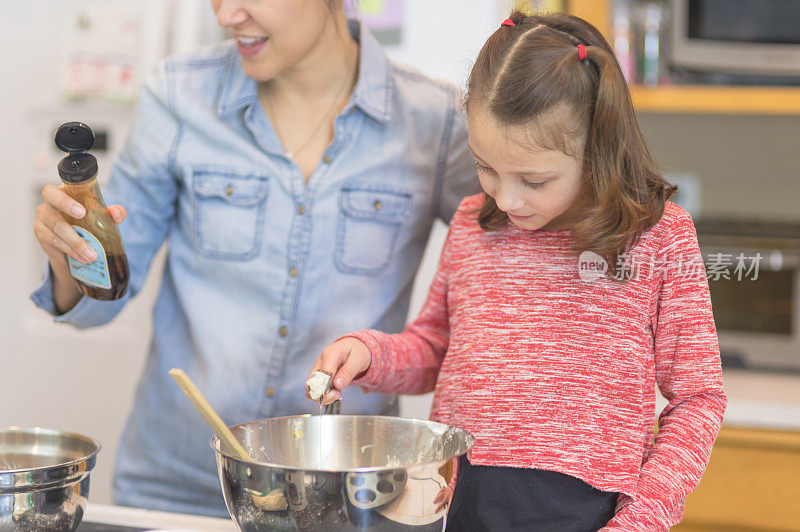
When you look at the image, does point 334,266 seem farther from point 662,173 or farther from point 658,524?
point 658,524

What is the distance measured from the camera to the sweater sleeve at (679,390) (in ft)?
2.83

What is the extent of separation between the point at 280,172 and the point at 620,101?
544mm

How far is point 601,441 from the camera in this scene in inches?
37.0

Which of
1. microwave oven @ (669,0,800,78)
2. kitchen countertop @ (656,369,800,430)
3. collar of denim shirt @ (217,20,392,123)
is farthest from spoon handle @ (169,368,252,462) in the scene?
microwave oven @ (669,0,800,78)

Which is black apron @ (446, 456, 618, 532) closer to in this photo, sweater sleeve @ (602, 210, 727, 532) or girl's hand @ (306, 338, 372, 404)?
sweater sleeve @ (602, 210, 727, 532)

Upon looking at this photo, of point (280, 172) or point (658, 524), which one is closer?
point (658, 524)

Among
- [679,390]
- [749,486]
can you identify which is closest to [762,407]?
[749,486]

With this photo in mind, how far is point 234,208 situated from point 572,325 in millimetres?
555

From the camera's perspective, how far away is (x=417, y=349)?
3.59 ft

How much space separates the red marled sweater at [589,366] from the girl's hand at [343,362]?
2cm

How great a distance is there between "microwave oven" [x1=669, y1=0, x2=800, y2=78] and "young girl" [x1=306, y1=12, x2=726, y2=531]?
1.14 meters

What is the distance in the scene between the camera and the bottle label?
40.4 inches

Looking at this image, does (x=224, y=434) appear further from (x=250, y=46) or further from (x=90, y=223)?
(x=250, y=46)

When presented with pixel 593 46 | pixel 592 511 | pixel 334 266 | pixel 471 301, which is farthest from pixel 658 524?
pixel 334 266
